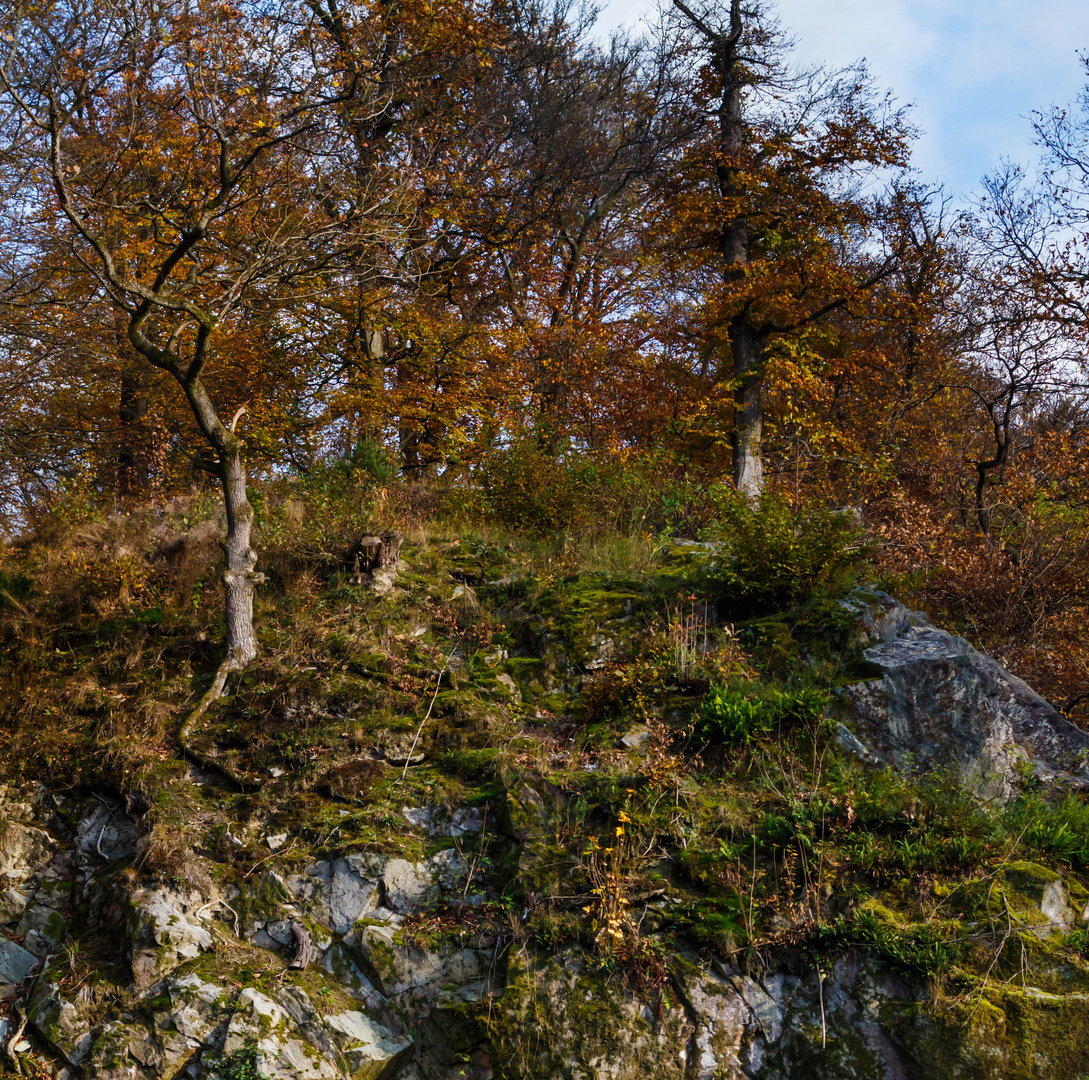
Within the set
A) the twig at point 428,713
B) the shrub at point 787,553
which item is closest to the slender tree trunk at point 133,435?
the twig at point 428,713

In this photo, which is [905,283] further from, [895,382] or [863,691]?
[863,691]

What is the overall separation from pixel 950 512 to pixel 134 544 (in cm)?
961

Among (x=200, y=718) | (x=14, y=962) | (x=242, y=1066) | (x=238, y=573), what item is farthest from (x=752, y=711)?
(x=14, y=962)

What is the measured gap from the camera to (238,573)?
7238 mm

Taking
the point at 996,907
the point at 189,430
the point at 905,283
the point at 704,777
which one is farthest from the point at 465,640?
the point at 905,283

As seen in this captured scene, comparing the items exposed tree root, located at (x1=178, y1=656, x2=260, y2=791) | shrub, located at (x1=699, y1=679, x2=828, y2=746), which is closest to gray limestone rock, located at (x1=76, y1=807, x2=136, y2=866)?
exposed tree root, located at (x1=178, y1=656, x2=260, y2=791)

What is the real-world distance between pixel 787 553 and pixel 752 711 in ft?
5.68

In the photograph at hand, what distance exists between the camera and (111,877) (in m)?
5.39

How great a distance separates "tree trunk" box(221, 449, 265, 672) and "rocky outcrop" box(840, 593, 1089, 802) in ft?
16.4

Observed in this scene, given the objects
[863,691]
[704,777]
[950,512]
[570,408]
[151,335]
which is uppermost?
[570,408]

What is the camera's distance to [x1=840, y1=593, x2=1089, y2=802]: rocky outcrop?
5.59 metres

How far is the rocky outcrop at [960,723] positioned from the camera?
18.4ft

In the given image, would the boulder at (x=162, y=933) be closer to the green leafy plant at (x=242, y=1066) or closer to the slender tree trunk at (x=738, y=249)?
the green leafy plant at (x=242, y=1066)

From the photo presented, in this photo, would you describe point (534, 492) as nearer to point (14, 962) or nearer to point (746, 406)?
point (746, 406)
